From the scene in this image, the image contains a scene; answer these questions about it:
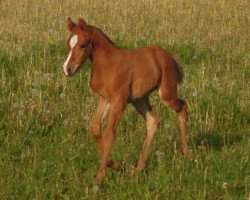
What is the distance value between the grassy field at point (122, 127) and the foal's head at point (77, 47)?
1.15 meters

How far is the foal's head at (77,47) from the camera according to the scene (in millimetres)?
4988

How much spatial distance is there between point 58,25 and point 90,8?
3684 mm

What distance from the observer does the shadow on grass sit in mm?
6897

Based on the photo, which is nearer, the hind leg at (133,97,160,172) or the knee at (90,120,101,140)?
the knee at (90,120,101,140)

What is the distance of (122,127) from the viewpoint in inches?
288

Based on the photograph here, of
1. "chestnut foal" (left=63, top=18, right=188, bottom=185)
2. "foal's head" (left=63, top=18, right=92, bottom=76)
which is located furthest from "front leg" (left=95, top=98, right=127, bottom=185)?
"foal's head" (left=63, top=18, right=92, bottom=76)

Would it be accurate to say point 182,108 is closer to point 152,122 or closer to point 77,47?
point 152,122

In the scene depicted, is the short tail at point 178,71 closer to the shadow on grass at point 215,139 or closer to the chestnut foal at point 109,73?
the chestnut foal at point 109,73

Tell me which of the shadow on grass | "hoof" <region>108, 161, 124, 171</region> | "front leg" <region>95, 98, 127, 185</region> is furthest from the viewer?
the shadow on grass

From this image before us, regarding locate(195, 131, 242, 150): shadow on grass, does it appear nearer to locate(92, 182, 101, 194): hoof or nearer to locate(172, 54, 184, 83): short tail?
locate(172, 54, 184, 83): short tail

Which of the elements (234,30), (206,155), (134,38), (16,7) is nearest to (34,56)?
(134,38)

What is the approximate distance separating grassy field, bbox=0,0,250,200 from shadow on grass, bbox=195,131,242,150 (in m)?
0.01

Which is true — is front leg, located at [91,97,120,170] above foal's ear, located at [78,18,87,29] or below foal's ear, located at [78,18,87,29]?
below

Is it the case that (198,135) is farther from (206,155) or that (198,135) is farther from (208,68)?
(208,68)
